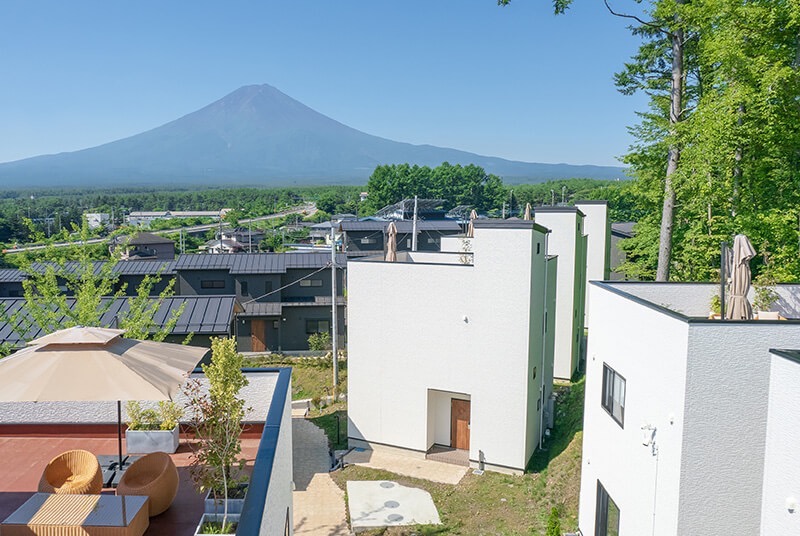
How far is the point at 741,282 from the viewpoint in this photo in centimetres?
877

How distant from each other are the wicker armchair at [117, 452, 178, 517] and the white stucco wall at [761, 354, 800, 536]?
6.51m

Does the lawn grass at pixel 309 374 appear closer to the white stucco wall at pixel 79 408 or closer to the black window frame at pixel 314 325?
the black window frame at pixel 314 325

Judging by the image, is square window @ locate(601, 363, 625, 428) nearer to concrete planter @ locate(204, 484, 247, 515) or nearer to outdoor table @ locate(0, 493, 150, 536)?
concrete planter @ locate(204, 484, 247, 515)

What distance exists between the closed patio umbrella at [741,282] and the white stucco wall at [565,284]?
1439 cm

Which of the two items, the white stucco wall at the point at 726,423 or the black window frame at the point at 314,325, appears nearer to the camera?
the white stucco wall at the point at 726,423

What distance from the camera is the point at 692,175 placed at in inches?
687

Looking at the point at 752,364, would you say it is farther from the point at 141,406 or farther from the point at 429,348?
the point at 429,348

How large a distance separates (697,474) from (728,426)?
0.76m

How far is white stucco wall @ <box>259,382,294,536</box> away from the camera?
19.4ft

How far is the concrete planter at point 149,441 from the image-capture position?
8266 millimetres

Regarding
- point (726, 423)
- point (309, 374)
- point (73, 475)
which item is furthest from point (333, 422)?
point (726, 423)

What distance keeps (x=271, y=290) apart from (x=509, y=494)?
2134 centimetres

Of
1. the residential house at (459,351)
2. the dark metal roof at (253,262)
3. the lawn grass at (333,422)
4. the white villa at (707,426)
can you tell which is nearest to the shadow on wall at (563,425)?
the residential house at (459,351)

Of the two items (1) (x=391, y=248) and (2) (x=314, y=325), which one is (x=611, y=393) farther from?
(2) (x=314, y=325)
